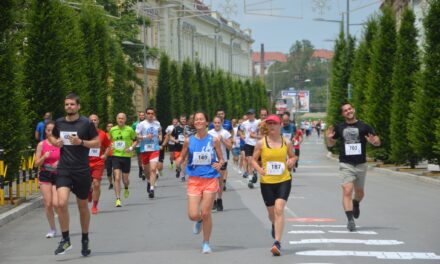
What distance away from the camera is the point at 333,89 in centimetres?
5050

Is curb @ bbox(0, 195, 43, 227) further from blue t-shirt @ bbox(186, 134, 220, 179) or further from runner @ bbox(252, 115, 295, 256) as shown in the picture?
runner @ bbox(252, 115, 295, 256)

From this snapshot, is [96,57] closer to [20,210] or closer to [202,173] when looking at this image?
[20,210]

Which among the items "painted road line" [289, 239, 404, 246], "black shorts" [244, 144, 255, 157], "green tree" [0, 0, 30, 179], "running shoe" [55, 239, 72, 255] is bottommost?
"painted road line" [289, 239, 404, 246]

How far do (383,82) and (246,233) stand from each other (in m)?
25.3

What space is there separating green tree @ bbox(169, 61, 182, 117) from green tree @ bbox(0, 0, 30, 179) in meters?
49.1

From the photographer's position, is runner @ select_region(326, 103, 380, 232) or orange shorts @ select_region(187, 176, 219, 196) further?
runner @ select_region(326, 103, 380, 232)

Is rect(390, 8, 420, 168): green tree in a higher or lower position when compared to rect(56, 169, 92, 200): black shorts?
higher

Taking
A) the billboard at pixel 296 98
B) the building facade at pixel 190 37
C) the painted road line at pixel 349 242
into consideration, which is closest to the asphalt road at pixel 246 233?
the painted road line at pixel 349 242

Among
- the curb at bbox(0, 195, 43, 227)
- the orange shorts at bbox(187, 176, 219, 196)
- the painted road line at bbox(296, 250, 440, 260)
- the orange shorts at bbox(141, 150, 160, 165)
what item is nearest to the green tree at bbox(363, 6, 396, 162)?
the orange shorts at bbox(141, 150, 160, 165)

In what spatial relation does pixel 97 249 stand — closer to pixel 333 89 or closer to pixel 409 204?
pixel 409 204

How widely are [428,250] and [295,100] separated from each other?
9890 centimetres

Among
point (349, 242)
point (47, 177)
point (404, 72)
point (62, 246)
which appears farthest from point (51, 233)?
point (404, 72)

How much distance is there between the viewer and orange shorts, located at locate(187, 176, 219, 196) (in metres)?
12.7

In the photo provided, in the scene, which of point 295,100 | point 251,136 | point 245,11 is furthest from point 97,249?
point 295,100
